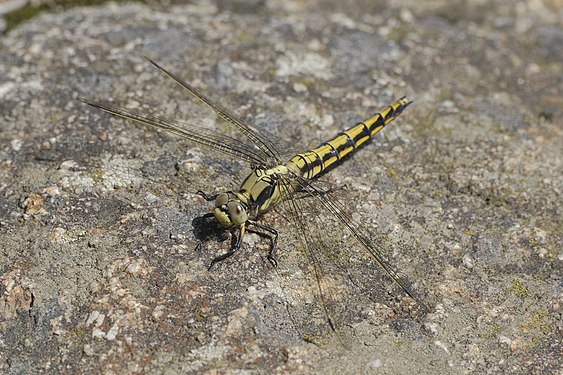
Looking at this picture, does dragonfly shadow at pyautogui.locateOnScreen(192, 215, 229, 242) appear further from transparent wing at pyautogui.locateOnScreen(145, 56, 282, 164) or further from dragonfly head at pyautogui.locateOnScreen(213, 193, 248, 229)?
transparent wing at pyautogui.locateOnScreen(145, 56, 282, 164)

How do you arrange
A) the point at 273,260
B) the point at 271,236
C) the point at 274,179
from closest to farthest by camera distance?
the point at 273,260 → the point at 271,236 → the point at 274,179

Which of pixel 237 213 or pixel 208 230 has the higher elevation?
pixel 237 213

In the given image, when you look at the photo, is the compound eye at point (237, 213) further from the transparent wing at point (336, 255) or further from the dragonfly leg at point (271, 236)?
the transparent wing at point (336, 255)

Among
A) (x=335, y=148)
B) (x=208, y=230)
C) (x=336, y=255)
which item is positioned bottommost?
(x=208, y=230)

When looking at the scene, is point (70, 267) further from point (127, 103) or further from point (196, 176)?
point (127, 103)

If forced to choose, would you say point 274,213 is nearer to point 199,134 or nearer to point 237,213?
point 237,213

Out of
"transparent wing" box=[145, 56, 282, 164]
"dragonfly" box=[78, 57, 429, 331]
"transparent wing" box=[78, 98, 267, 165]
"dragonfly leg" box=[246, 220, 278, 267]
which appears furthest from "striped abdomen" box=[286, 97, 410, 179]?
"dragonfly leg" box=[246, 220, 278, 267]

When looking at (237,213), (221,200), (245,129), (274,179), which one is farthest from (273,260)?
(245,129)
